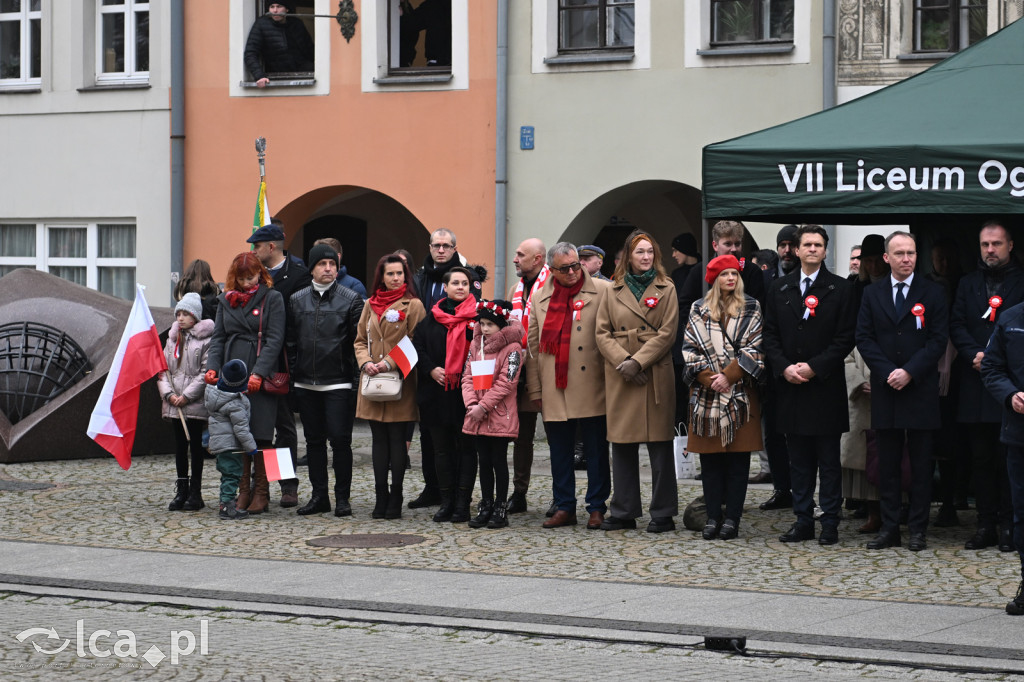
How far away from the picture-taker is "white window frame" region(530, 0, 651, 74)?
A: 64.8 ft

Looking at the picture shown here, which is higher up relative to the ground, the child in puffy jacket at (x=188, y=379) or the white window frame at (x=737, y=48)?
the white window frame at (x=737, y=48)

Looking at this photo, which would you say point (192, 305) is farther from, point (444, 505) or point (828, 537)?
point (828, 537)

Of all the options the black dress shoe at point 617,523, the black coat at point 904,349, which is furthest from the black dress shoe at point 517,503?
the black coat at point 904,349

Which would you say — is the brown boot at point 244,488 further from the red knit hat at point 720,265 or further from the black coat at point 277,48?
the black coat at point 277,48

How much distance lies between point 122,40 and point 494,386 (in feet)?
42.1

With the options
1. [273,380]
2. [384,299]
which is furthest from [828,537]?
[273,380]

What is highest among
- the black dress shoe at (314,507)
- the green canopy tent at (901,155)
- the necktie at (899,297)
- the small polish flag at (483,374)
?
the green canopy tent at (901,155)

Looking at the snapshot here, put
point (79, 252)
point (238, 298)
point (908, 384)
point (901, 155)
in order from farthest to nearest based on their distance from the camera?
point (79, 252)
point (238, 298)
point (908, 384)
point (901, 155)

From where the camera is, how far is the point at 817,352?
35.3ft

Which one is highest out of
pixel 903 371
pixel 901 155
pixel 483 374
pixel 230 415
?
pixel 901 155

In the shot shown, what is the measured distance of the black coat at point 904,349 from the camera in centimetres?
1041

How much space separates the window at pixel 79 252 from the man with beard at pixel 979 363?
1422 centimetres

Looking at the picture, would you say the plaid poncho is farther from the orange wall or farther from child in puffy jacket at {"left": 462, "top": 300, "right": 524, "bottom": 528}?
the orange wall

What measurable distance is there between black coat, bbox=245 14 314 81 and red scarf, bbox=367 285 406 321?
9865 mm
